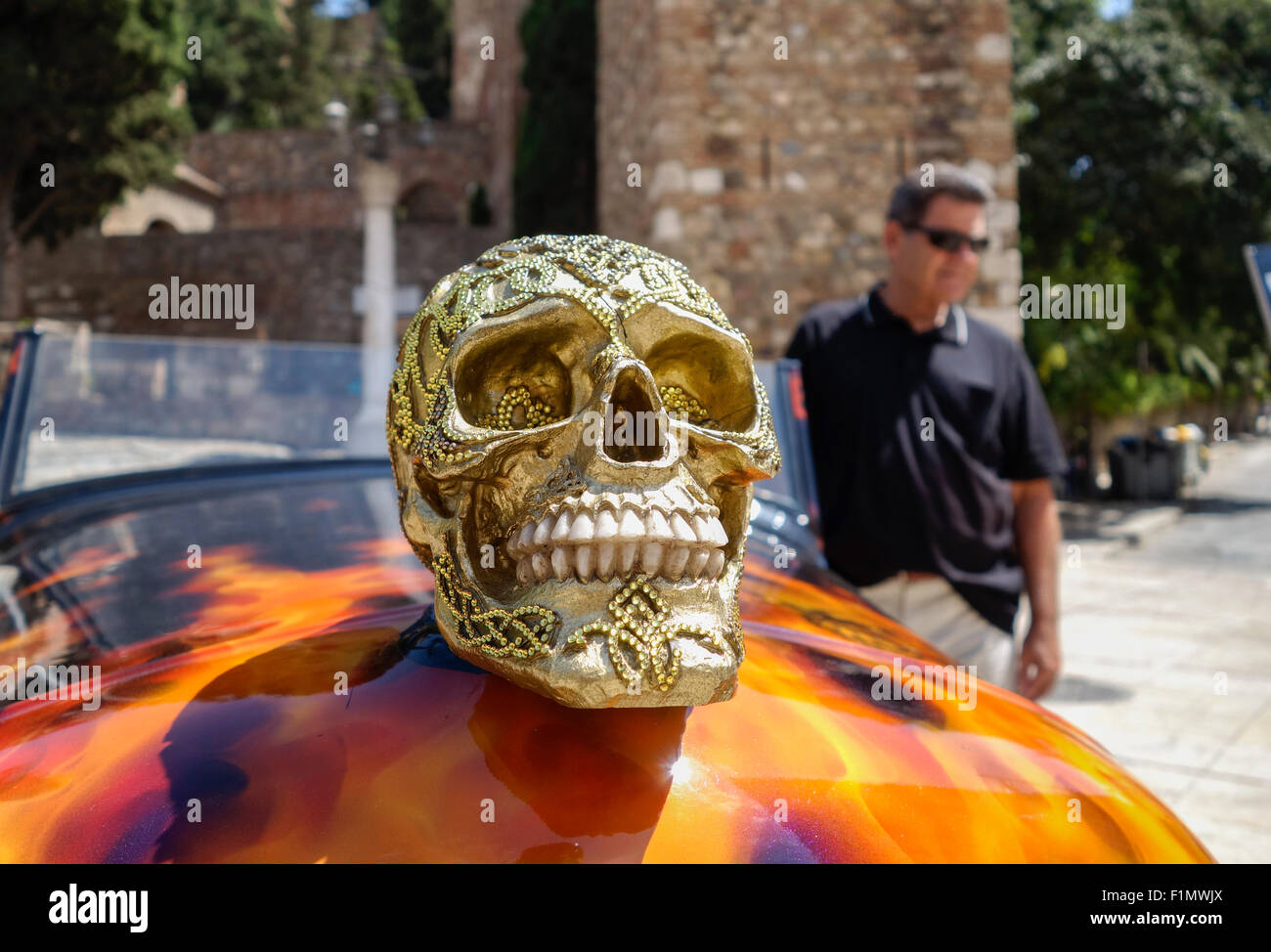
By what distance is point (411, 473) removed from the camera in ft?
3.63

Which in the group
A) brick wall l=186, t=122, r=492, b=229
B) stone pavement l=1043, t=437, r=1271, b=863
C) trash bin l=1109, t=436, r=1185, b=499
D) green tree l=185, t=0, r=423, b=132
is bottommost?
stone pavement l=1043, t=437, r=1271, b=863

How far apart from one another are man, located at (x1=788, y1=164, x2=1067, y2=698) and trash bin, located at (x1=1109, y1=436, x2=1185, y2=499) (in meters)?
15.5

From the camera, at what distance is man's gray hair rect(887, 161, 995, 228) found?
269cm

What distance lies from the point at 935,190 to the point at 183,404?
2.02 metres

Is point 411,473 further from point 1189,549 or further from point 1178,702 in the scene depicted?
point 1189,549

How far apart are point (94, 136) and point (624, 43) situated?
436 inches

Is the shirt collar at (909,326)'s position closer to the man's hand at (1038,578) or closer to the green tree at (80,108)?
the man's hand at (1038,578)

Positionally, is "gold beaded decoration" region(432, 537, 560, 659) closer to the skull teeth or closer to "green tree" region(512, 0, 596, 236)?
the skull teeth

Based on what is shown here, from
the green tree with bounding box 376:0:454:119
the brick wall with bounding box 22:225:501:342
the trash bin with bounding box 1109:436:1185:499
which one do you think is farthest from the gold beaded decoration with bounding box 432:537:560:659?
the green tree with bounding box 376:0:454:119

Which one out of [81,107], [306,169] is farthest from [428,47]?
[81,107]

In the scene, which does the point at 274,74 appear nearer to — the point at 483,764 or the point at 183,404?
the point at 183,404

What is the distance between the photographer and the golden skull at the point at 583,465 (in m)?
0.93

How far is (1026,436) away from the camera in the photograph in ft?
9.18
